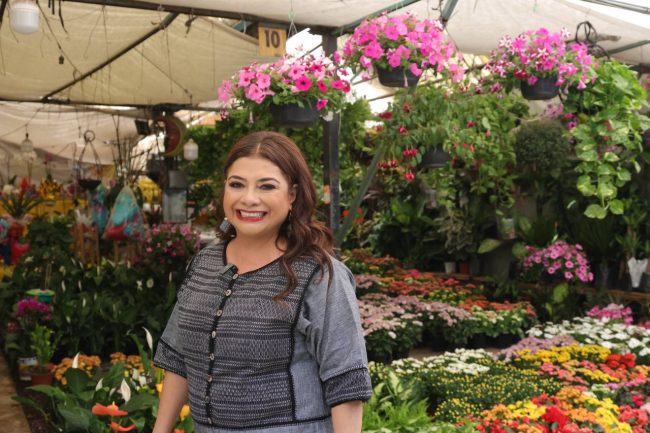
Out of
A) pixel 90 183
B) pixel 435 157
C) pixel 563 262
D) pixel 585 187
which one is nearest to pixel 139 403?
pixel 435 157

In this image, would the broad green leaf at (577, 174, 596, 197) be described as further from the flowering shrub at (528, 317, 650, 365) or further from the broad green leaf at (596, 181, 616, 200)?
the flowering shrub at (528, 317, 650, 365)

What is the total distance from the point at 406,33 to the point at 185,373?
2657 mm

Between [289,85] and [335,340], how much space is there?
7.97 ft

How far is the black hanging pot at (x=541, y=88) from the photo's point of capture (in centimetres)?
462

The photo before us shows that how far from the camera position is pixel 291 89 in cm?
383

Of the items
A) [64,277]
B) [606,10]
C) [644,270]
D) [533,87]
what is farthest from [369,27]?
[644,270]

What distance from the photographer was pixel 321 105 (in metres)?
3.91

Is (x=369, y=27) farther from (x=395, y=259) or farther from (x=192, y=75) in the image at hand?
(x=395, y=259)

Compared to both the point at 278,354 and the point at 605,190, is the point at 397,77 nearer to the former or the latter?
the point at 605,190

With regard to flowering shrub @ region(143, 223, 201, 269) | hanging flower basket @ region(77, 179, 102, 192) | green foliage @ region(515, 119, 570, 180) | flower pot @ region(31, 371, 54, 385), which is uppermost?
green foliage @ region(515, 119, 570, 180)

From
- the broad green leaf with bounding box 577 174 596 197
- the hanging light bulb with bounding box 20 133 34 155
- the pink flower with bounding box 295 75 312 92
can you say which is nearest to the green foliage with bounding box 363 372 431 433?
the pink flower with bounding box 295 75 312 92

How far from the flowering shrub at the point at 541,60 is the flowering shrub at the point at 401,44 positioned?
0.67m

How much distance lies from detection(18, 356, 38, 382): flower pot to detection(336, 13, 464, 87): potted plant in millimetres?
2898

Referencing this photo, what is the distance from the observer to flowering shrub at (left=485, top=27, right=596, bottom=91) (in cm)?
448
